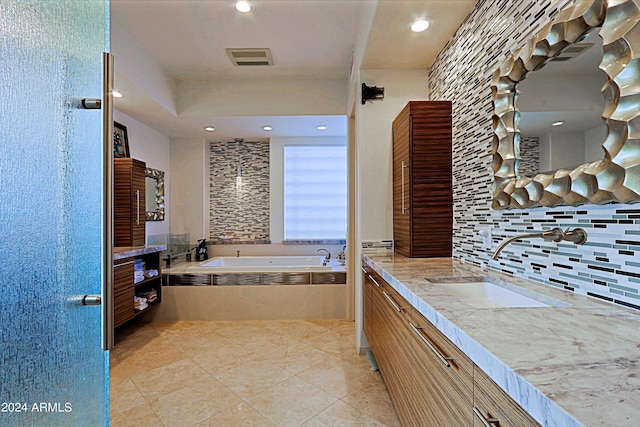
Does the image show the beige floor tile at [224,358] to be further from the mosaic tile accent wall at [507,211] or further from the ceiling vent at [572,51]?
the ceiling vent at [572,51]

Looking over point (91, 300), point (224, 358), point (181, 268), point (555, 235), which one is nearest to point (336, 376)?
point (224, 358)

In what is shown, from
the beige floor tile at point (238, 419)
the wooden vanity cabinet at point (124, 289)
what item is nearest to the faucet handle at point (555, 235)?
the beige floor tile at point (238, 419)

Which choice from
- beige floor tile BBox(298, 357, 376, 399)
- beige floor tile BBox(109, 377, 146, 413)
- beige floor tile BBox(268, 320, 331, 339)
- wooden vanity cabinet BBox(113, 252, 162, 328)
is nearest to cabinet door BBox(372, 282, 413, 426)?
beige floor tile BBox(298, 357, 376, 399)

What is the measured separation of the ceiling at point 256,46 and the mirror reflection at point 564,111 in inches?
35.9

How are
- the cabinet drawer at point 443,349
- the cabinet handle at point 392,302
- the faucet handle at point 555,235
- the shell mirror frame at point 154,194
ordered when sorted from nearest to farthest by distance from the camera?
the cabinet drawer at point 443,349, the faucet handle at point 555,235, the cabinet handle at point 392,302, the shell mirror frame at point 154,194

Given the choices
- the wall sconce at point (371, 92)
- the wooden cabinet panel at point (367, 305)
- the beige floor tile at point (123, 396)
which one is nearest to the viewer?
the beige floor tile at point (123, 396)

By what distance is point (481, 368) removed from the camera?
2.44 ft

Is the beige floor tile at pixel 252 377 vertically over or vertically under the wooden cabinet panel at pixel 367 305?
under

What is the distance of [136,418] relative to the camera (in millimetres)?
1925

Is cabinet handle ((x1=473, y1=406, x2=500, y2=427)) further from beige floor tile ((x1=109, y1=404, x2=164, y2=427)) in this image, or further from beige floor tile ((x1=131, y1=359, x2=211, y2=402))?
beige floor tile ((x1=131, y1=359, x2=211, y2=402))

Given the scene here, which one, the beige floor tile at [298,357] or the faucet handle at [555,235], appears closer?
the faucet handle at [555,235]

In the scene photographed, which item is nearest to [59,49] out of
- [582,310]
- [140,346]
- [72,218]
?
[72,218]

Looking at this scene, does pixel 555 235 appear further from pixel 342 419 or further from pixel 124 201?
pixel 124 201

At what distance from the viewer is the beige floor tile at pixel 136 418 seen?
6.13 ft
